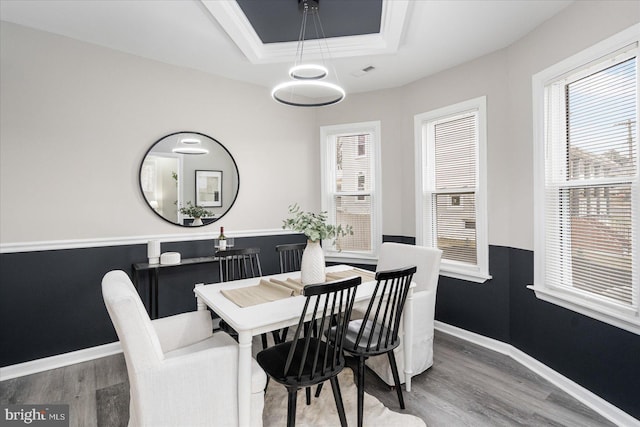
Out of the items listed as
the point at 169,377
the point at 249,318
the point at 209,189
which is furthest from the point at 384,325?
the point at 209,189

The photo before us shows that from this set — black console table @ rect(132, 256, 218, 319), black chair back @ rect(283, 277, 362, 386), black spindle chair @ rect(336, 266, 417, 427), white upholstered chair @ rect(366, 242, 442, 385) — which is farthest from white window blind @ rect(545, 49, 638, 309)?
black console table @ rect(132, 256, 218, 319)

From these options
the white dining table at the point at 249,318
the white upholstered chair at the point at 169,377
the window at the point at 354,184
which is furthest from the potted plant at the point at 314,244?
the window at the point at 354,184

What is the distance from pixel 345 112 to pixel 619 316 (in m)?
3.35

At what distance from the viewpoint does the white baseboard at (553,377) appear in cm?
203

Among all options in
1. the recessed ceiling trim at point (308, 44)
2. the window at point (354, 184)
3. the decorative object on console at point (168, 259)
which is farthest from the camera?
the window at point (354, 184)

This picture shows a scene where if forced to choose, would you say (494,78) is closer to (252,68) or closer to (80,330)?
(252,68)

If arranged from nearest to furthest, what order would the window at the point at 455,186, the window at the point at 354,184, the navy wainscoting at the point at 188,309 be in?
the navy wainscoting at the point at 188,309
the window at the point at 455,186
the window at the point at 354,184

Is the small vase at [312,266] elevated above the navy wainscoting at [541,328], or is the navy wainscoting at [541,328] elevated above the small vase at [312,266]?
the small vase at [312,266]

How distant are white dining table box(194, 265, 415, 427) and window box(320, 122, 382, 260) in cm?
182

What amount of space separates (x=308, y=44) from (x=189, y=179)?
183cm

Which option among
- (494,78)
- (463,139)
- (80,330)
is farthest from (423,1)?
(80,330)

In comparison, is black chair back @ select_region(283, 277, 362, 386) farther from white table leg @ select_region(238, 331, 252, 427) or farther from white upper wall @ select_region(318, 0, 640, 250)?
white upper wall @ select_region(318, 0, 640, 250)

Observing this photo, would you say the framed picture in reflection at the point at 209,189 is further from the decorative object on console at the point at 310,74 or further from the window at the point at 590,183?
the window at the point at 590,183

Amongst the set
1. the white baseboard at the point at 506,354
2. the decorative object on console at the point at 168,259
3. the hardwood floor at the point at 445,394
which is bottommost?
the hardwood floor at the point at 445,394
